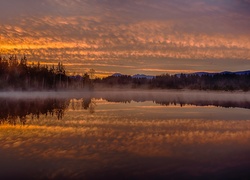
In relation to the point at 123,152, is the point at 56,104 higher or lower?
lower

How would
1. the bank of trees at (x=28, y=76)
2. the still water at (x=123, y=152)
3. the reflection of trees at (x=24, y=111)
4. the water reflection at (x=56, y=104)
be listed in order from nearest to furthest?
the still water at (x=123, y=152)
the reflection of trees at (x=24, y=111)
the water reflection at (x=56, y=104)
the bank of trees at (x=28, y=76)

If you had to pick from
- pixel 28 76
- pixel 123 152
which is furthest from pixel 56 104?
pixel 28 76

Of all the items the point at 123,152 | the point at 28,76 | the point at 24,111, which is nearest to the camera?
the point at 123,152

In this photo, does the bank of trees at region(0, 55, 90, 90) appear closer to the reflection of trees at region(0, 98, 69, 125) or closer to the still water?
the reflection of trees at region(0, 98, 69, 125)

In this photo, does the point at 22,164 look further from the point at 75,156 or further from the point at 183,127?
the point at 183,127

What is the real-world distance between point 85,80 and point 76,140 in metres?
157

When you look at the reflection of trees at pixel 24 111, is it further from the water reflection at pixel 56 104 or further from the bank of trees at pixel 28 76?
the bank of trees at pixel 28 76

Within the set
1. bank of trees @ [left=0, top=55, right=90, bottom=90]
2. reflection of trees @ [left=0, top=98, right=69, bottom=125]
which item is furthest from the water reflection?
bank of trees @ [left=0, top=55, right=90, bottom=90]

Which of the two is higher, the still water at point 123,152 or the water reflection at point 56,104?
the still water at point 123,152

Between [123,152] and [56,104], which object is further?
[56,104]

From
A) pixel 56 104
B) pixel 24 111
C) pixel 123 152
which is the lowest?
pixel 56 104

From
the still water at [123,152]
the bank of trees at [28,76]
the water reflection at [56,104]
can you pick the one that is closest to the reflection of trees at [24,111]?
the water reflection at [56,104]

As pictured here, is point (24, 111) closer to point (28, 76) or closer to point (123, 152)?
point (123, 152)

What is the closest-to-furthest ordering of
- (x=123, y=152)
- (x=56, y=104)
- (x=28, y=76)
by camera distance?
(x=123, y=152) → (x=56, y=104) → (x=28, y=76)
